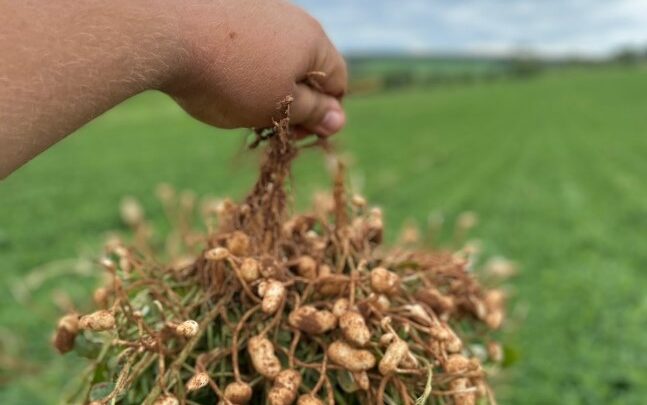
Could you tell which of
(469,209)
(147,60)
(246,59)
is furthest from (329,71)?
(469,209)

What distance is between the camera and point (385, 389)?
1121 mm

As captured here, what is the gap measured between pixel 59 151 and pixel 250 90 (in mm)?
15558

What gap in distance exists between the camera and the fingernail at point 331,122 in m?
1.23

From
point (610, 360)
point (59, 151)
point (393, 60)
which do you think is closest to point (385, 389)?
point (610, 360)

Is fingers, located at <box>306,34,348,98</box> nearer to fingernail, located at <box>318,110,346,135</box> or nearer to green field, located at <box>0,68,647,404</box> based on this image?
fingernail, located at <box>318,110,346,135</box>

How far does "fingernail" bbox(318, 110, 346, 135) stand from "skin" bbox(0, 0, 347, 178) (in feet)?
0.33

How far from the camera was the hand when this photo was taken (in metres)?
0.92

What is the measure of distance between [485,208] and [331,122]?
8.49m

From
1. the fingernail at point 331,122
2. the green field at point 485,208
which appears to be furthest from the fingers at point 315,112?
the green field at point 485,208

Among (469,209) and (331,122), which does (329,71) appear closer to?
(331,122)

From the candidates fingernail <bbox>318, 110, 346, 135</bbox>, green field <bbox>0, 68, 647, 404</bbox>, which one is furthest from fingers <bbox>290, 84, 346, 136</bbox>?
green field <bbox>0, 68, 647, 404</bbox>

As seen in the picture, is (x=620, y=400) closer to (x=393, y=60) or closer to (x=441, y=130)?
(x=441, y=130)

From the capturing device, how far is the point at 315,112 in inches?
47.1

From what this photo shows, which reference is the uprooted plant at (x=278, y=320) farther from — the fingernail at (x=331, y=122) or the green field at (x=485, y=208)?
the green field at (x=485, y=208)
